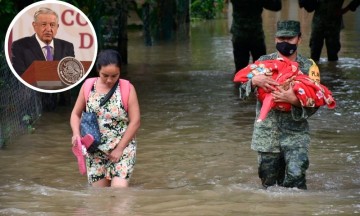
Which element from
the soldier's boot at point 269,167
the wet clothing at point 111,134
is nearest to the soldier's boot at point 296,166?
the soldier's boot at point 269,167

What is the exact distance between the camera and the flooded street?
7.04 meters

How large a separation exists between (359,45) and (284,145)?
17859 millimetres

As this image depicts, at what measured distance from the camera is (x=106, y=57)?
724 centimetres

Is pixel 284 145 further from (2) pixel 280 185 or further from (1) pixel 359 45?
(1) pixel 359 45

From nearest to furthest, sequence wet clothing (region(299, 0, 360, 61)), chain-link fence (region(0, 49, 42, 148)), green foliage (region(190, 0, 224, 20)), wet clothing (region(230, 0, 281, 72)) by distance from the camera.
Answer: chain-link fence (region(0, 49, 42, 148)), wet clothing (region(230, 0, 281, 72)), wet clothing (region(299, 0, 360, 61)), green foliage (region(190, 0, 224, 20))

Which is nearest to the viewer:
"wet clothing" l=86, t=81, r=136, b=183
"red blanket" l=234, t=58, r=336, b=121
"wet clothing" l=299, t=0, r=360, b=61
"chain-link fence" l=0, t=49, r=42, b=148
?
"red blanket" l=234, t=58, r=336, b=121

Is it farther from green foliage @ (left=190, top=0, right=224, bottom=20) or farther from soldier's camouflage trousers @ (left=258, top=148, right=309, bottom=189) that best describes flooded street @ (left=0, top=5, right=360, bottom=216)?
green foliage @ (left=190, top=0, right=224, bottom=20)

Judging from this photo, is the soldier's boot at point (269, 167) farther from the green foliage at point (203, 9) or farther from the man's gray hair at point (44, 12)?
the green foliage at point (203, 9)

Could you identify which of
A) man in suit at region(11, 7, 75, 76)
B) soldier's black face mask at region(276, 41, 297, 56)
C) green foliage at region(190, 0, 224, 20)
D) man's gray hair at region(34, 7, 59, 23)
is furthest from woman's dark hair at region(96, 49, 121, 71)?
green foliage at region(190, 0, 224, 20)

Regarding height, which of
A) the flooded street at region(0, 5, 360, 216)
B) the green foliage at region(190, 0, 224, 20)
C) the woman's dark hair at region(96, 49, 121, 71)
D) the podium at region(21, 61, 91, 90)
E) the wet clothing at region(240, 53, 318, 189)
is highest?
the woman's dark hair at region(96, 49, 121, 71)

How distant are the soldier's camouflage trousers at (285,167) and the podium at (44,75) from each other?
2.35 meters

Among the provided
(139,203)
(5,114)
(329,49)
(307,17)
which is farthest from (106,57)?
(307,17)

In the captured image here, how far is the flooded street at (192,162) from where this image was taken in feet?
23.1

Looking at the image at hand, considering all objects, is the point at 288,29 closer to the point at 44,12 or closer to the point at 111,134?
the point at 111,134
